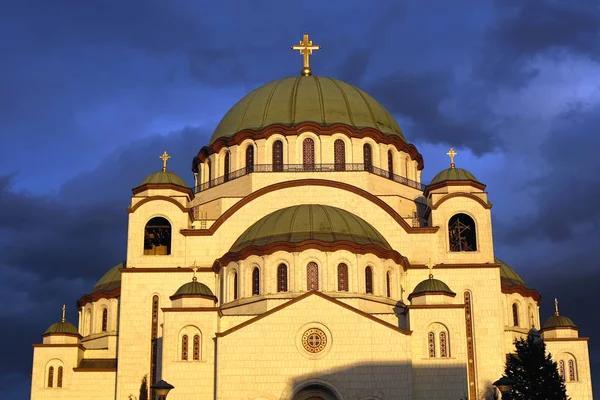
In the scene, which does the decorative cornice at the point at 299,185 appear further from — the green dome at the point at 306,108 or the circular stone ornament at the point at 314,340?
the circular stone ornament at the point at 314,340

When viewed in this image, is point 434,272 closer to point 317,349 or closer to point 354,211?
point 354,211

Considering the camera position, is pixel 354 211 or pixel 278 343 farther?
pixel 354 211

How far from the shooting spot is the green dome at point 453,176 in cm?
4550

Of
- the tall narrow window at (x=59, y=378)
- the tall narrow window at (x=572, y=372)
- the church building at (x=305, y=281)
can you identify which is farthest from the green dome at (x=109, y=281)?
the tall narrow window at (x=572, y=372)

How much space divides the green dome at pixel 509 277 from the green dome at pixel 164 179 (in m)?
16.0

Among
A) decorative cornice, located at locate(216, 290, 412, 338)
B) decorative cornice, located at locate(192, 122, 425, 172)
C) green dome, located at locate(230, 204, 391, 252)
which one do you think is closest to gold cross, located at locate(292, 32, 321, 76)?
decorative cornice, located at locate(192, 122, 425, 172)

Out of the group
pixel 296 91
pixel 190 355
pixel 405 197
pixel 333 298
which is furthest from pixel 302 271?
pixel 296 91

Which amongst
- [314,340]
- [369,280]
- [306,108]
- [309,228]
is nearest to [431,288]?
→ [369,280]

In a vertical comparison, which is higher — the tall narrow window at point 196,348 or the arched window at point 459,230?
the arched window at point 459,230

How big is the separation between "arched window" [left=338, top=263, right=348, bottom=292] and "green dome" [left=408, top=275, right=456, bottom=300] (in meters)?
2.69

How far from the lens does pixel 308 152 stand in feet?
158

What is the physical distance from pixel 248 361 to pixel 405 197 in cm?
1440

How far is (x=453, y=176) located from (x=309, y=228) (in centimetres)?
811

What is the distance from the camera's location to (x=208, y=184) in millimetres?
49562
